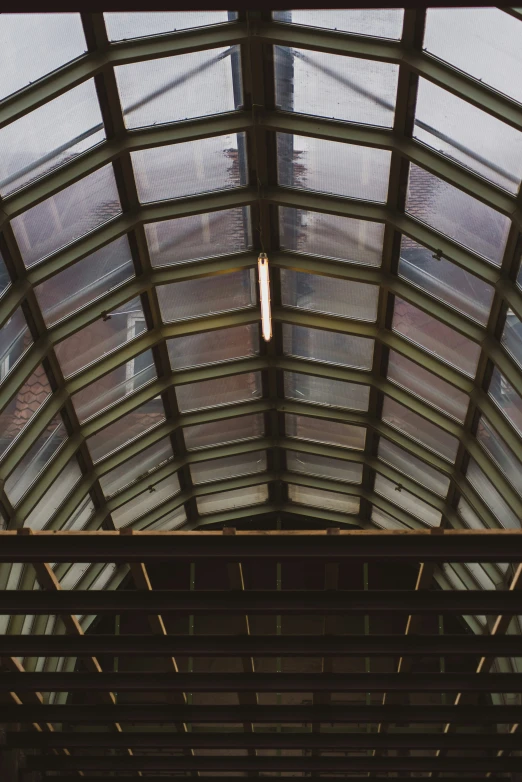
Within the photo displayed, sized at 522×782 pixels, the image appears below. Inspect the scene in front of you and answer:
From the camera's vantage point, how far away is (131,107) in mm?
17719

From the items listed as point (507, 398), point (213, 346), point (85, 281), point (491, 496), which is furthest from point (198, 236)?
point (491, 496)

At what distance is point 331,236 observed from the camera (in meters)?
20.9

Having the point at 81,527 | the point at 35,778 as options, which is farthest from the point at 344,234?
the point at 35,778

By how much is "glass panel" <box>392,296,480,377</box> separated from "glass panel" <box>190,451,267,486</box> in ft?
27.7

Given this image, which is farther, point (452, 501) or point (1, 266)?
point (452, 501)

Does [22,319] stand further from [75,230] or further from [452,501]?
[452,501]

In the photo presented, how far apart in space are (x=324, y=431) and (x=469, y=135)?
12600 mm

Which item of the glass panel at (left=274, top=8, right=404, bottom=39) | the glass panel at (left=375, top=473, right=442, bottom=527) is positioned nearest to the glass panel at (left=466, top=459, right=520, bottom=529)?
the glass panel at (left=375, top=473, right=442, bottom=527)

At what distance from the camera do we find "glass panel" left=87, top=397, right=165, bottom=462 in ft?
81.9

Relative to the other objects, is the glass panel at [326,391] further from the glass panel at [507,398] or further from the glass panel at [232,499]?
the glass panel at [232,499]

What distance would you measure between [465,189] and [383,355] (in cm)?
692

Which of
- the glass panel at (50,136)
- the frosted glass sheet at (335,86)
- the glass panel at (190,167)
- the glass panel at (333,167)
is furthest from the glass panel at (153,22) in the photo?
the glass panel at (333,167)

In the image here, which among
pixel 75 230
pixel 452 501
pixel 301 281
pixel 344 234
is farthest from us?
pixel 452 501

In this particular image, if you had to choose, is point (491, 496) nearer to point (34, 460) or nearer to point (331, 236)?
point (331, 236)
